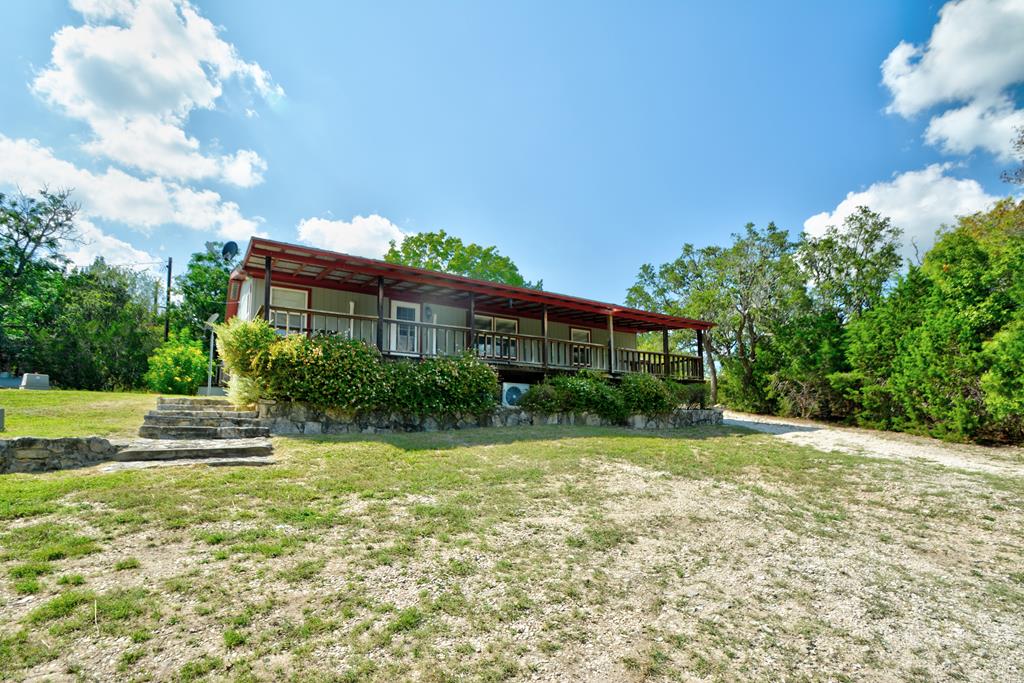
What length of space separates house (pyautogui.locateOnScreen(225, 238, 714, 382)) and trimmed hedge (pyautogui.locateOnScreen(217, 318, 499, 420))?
3.23ft

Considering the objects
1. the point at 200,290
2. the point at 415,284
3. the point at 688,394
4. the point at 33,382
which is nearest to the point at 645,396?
the point at 688,394

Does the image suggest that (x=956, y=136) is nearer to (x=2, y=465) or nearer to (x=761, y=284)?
(x=761, y=284)

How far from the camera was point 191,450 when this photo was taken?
698cm

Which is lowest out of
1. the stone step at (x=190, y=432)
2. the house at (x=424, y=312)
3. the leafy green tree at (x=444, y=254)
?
the stone step at (x=190, y=432)

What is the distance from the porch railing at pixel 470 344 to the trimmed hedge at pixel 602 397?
152 centimetres

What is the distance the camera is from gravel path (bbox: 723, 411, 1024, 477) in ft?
31.7

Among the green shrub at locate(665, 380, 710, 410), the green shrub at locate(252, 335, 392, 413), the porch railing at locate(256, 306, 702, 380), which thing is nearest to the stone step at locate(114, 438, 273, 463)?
the green shrub at locate(252, 335, 392, 413)

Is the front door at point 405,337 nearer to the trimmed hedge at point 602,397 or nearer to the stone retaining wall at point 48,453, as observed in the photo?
the trimmed hedge at point 602,397

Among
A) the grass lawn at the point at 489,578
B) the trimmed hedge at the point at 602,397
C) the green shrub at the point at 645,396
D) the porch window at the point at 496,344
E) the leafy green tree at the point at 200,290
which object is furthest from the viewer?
the leafy green tree at the point at 200,290

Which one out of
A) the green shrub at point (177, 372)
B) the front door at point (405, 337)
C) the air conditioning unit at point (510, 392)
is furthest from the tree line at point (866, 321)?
the green shrub at point (177, 372)

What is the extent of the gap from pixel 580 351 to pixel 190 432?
1265 cm

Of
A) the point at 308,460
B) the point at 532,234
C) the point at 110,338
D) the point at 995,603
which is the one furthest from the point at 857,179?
the point at 110,338

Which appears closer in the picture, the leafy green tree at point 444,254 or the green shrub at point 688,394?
the green shrub at point 688,394

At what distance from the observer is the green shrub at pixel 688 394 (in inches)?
617
